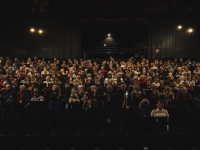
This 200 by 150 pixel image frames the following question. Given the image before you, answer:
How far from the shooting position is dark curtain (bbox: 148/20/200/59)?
75.9ft

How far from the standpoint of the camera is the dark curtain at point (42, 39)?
23.2 m

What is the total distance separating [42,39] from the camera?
23312 mm

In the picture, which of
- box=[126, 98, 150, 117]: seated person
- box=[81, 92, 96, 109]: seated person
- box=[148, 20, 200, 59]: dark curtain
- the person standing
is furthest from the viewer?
box=[148, 20, 200, 59]: dark curtain

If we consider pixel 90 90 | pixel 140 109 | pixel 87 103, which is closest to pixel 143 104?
pixel 140 109

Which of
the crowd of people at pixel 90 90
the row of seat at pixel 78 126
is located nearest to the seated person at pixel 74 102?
the crowd of people at pixel 90 90

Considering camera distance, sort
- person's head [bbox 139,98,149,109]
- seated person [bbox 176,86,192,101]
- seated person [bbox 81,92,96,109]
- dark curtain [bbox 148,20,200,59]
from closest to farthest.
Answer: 1. person's head [bbox 139,98,149,109]
2. seated person [bbox 81,92,96,109]
3. seated person [bbox 176,86,192,101]
4. dark curtain [bbox 148,20,200,59]

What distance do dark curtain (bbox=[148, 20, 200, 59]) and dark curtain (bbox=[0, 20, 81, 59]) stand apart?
214 inches

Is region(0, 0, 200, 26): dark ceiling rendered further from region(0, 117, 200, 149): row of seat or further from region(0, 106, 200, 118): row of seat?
region(0, 117, 200, 149): row of seat

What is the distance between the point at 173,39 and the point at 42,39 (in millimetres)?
9196

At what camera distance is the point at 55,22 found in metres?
23.3

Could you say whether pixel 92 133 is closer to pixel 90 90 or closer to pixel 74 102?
pixel 74 102

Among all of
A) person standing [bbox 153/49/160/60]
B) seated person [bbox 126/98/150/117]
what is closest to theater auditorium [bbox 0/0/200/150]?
seated person [bbox 126/98/150/117]

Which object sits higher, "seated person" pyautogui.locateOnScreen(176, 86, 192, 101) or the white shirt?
"seated person" pyautogui.locateOnScreen(176, 86, 192, 101)

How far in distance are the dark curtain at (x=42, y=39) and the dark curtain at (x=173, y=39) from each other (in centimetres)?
544
